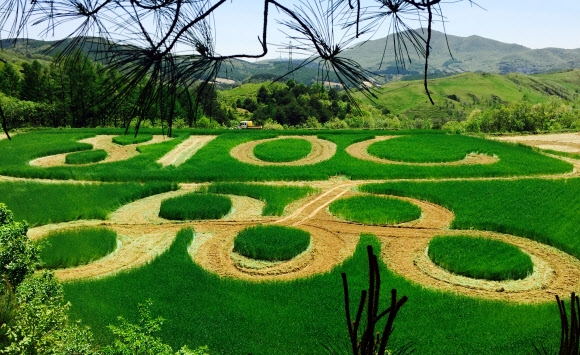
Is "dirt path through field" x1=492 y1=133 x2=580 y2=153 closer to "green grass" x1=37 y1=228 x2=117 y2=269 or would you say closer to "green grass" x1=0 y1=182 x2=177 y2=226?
"green grass" x1=0 y1=182 x2=177 y2=226

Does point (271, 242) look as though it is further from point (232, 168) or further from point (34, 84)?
point (34, 84)

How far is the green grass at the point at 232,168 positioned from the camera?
67.4 feet

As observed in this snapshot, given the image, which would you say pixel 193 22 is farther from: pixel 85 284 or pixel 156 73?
pixel 85 284

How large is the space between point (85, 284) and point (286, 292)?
456 centimetres

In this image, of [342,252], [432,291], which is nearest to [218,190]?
[342,252]

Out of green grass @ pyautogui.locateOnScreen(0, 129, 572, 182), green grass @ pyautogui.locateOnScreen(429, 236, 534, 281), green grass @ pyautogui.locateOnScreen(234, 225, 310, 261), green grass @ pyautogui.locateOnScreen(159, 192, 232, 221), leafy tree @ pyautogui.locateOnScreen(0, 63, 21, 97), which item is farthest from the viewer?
leafy tree @ pyautogui.locateOnScreen(0, 63, 21, 97)

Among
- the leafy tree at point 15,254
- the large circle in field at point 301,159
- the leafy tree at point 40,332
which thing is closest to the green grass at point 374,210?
the large circle in field at point 301,159

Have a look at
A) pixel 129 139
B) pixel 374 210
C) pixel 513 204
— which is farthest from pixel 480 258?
pixel 129 139

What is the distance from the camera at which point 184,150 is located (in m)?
26.5

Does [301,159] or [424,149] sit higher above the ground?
[424,149]

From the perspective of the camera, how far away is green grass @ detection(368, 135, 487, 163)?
23719 mm

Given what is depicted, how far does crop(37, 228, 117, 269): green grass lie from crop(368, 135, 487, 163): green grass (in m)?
16.1

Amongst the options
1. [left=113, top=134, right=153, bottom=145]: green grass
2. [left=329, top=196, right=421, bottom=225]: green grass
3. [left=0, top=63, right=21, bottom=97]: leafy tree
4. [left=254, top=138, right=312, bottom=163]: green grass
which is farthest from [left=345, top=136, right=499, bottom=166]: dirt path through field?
[left=0, top=63, right=21, bottom=97]: leafy tree

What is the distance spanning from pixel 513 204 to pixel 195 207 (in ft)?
37.8
